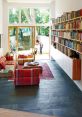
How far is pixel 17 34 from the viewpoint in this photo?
56.4 ft

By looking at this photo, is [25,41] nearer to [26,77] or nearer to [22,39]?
[22,39]

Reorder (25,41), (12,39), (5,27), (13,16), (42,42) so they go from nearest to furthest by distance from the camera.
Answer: (5,27)
(13,16)
(12,39)
(25,41)
(42,42)

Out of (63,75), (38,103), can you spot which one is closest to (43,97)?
(38,103)

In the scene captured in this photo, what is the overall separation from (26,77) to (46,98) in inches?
69.1

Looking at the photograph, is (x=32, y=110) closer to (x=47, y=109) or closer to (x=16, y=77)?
(x=47, y=109)

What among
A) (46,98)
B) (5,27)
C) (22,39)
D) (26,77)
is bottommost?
(46,98)

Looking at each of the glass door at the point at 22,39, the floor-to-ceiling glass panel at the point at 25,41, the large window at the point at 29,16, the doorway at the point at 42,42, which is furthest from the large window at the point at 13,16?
the doorway at the point at 42,42

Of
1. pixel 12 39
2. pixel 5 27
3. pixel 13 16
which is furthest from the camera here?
pixel 12 39

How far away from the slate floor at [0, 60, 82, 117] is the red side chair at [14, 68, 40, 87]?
0.80 feet

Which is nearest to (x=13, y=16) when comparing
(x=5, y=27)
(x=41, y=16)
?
(x=5, y=27)

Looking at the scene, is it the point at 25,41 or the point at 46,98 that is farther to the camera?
the point at 25,41

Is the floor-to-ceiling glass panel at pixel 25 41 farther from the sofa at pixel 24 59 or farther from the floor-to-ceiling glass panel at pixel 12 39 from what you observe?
the sofa at pixel 24 59

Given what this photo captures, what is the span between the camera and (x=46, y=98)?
719 cm

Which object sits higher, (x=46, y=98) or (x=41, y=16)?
(x=41, y=16)
